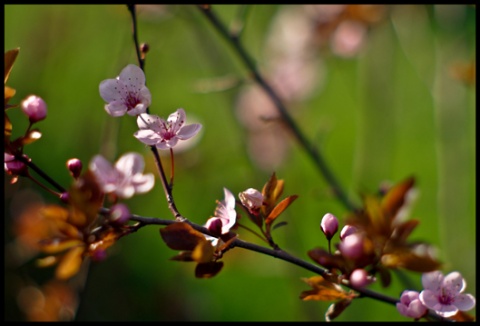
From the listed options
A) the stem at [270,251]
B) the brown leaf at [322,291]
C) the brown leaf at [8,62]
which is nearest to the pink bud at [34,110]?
the brown leaf at [8,62]

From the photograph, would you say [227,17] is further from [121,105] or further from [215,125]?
[121,105]

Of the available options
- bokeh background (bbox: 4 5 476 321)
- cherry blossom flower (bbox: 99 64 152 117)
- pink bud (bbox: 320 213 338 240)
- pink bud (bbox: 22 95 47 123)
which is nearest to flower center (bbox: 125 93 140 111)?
cherry blossom flower (bbox: 99 64 152 117)

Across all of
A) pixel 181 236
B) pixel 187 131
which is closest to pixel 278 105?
pixel 187 131

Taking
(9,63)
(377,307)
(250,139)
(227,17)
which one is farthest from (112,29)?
(9,63)

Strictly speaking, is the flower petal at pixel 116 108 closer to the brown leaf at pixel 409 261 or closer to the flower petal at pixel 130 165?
the flower petal at pixel 130 165

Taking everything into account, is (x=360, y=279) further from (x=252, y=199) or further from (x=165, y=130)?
(x=165, y=130)
